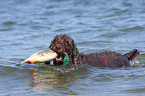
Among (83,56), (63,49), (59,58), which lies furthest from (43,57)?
(83,56)

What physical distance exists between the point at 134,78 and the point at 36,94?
249 centimetres

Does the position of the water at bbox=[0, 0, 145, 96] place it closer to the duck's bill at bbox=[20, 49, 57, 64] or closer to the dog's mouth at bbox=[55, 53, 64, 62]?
the dog's mouth at bbox=[55, 53, 64, 62]

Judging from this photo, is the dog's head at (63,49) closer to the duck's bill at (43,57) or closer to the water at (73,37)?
the duck's bill at (43,57)

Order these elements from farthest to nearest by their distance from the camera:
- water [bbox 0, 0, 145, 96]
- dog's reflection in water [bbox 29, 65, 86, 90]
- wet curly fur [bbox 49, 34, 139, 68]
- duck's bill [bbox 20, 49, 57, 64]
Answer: wet curly fur [bbox 49, 34, 139, 68] < duck's bill [bbox 20, 49, 57, 64] < dog's reflection in water [bbox 29, 65, 86, 90] < water [bbox 0, 0, 145, 96]

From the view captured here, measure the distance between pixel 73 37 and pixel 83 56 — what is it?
187 inches

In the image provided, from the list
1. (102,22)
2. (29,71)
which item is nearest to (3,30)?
(102,22)

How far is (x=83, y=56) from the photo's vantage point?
786 centimetres

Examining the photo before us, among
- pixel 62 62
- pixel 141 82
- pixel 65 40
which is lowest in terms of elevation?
pixel 141 82

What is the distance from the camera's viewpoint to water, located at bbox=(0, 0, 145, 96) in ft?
21.9

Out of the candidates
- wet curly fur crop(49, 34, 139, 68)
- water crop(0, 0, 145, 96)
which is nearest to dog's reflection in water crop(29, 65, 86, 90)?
water crop(0, 0, 145, 96)

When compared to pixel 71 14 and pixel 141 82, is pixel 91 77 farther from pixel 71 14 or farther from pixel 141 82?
pixel 71 14

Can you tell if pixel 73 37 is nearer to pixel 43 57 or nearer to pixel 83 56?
pixel 83 56

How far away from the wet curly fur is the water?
0.21 metres

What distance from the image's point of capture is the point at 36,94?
20.4 feet
